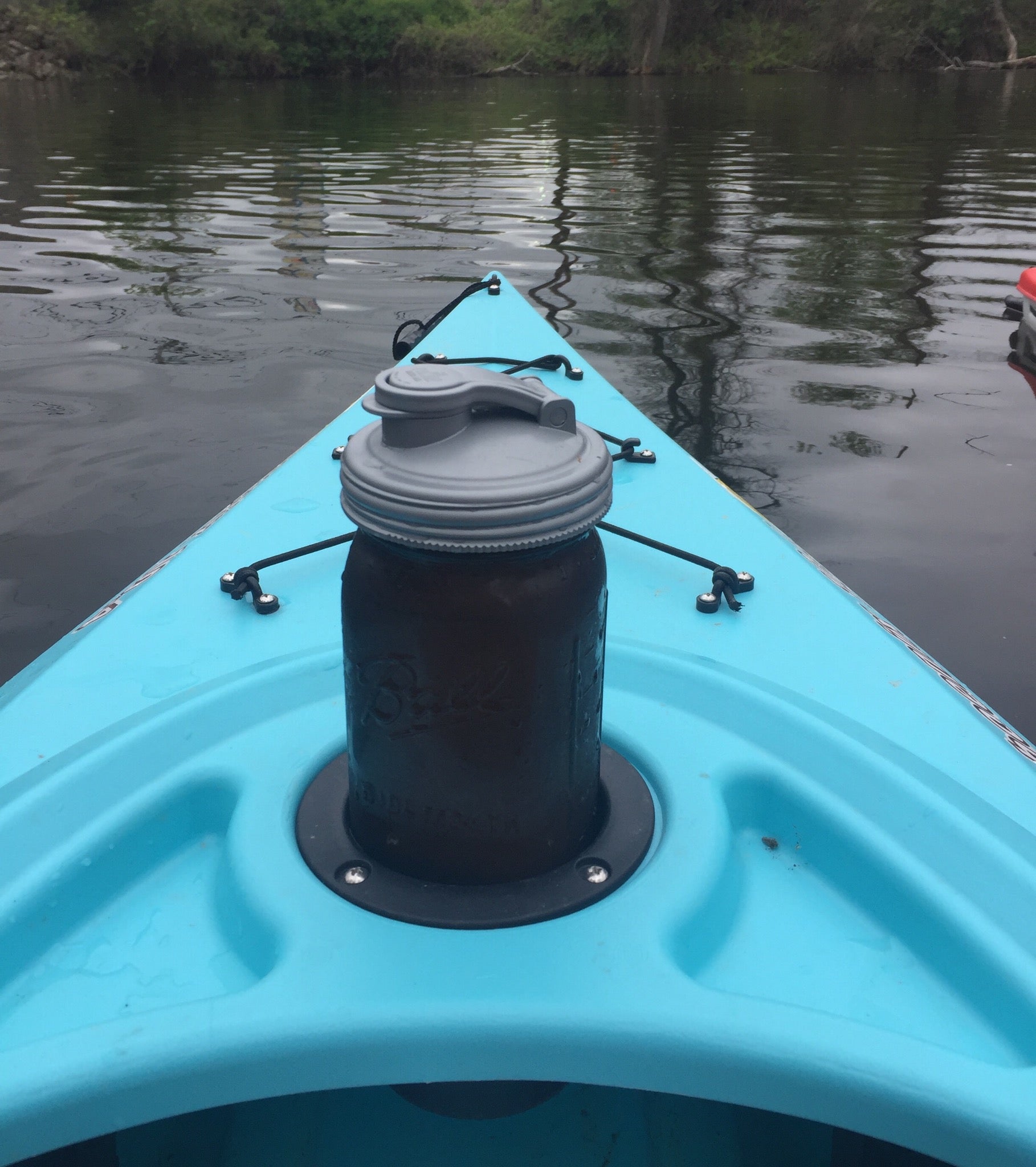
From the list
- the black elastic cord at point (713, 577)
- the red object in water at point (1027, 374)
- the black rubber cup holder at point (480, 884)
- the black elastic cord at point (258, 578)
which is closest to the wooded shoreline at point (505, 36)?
the red object in water at point (1027, 374)

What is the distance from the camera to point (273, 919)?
3.49ft

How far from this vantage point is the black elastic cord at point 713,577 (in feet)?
5.75

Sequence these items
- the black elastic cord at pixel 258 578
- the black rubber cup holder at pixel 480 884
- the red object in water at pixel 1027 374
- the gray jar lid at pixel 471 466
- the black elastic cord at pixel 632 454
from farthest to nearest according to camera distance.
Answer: the red object in water at pixel 1027 374 < the black elastic cord at pixel 632 454 < the black elastic cord at pixel 258 578 < the black rubber cup holder at pixel 480 884 < the gray jar lid at pixel 471 466

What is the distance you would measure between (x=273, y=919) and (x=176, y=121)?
20.2 metres

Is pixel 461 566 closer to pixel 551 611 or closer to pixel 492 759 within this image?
pixel 551 611

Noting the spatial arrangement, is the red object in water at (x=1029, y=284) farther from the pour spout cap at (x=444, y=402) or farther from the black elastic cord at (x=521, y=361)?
the pour spout cap at (x=444, y=402)

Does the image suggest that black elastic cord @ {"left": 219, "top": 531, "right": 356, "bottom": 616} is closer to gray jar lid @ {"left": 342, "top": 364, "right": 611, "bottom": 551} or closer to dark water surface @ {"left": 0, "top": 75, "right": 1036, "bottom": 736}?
gray jar lid @ {"left": 342, "top": 364, "right": 611, "bottom": 551}

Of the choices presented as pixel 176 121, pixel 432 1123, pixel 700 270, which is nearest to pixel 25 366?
pixel 700 270

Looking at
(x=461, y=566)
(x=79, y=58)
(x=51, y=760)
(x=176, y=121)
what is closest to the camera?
(x=461, y=566)

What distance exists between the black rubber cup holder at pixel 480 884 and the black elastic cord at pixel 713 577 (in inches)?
23.6

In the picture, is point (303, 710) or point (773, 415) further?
point (773, 415)

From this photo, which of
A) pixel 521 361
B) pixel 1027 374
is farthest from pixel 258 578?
pixel 1027 374

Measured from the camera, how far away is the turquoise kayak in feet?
3.06

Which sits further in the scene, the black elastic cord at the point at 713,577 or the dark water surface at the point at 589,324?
the dark water surface at the point at 589,324
